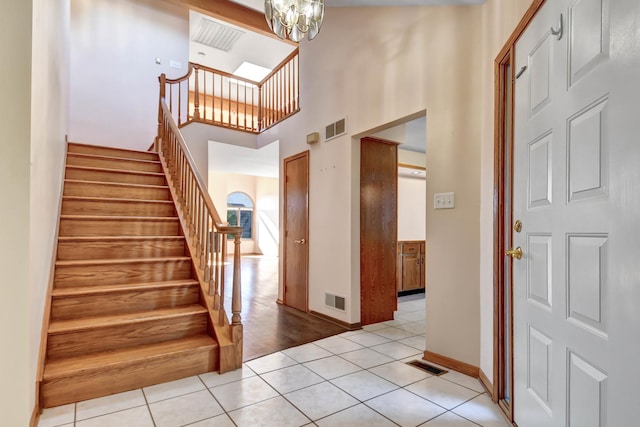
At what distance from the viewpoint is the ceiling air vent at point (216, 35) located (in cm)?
603

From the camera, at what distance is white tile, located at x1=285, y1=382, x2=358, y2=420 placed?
191 cm

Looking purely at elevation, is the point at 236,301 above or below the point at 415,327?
above

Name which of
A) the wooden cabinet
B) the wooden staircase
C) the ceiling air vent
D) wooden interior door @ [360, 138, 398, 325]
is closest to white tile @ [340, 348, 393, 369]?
wooden interior door @ [360, 138, 398, 325]

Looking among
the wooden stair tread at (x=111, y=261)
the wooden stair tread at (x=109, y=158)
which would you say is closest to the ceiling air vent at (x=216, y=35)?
the wooden stair tread at (x=109, y=158)

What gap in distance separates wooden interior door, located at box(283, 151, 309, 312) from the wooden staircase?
1.53m

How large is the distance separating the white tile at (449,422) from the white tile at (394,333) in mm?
1326

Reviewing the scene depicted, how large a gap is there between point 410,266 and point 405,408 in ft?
10.8

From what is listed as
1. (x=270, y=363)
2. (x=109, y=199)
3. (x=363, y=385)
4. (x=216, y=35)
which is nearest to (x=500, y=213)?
(x=363, y=385)

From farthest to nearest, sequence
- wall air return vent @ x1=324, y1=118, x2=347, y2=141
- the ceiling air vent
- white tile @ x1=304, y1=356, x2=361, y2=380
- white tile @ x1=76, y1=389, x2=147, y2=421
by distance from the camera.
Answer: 1. the ceiling air vent
2. wall air return vent @ x1=324, y1=118, x2=347, y2=141
3. white tile @ x1=304, y1=356, x2=361, y2=380
4. white tile @ x1=76, y1=389, x2=147, y2=421

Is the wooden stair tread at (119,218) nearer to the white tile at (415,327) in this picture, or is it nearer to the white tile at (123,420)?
the white tile at (123,420)

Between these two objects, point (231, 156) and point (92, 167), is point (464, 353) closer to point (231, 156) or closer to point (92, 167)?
point (92, 167)

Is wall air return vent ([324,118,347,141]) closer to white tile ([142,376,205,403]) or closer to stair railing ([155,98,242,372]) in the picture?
stair railing ([155,98,242,372])

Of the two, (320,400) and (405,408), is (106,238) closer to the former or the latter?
(320,400)

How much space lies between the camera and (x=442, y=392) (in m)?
2.12
